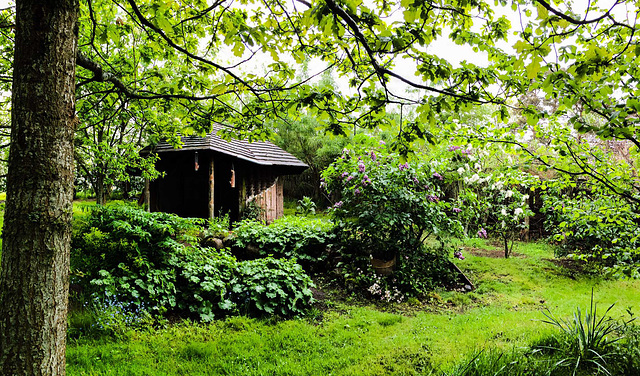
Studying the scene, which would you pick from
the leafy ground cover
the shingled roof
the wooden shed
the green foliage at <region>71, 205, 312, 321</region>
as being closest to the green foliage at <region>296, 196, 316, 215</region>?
the wooden shed

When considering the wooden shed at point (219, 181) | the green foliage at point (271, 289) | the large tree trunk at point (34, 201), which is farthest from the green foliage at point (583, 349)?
the wooden shed at point (219, 181)

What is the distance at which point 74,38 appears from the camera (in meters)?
1.60

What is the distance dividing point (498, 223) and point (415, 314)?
5378mm

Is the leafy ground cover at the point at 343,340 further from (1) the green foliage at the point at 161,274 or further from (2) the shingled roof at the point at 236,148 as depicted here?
(2) the shingled roof at the point at 236,148

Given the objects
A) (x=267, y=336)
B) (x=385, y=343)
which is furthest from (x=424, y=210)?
(x=267, y=336)

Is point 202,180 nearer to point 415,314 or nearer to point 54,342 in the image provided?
point 415,314

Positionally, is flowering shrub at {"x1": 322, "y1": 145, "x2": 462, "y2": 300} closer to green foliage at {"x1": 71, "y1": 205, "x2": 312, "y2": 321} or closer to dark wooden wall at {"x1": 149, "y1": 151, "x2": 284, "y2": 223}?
green foliage at {"x1": 71, "y1": 205, "x2": 312, "y2": 321}

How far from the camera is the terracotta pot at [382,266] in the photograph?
5957 mm

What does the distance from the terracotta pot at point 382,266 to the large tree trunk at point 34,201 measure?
5.00 metres

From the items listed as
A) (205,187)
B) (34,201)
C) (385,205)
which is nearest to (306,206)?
(205,187)

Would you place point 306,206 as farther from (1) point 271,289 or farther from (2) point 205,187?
(1) point 271,289

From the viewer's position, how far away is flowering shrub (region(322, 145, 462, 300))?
5.89 metres

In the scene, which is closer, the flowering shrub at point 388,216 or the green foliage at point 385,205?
the flowering shrub at point 388,216

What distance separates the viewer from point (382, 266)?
5.97m
